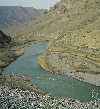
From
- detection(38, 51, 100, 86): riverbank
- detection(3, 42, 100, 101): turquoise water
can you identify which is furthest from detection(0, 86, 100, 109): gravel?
detection(38, 51, 100, 86): riverbank

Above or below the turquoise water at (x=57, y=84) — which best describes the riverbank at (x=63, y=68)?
above

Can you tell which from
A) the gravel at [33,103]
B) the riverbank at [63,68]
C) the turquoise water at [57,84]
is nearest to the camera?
the gravel at [33,103]

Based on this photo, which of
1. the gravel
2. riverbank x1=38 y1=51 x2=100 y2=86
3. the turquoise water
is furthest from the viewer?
riverbank x1=38 y1=51 x2=100 y2=86

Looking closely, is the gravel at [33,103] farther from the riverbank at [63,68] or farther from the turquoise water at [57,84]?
the riverbank at [63,68]

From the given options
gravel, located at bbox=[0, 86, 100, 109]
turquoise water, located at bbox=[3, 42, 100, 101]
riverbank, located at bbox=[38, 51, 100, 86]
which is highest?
gravel, located at bbox=[0, 86, 100, 109]

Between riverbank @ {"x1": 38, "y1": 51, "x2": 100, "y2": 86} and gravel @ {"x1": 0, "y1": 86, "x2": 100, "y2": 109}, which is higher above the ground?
gravel @ {"x1": 0, "y1": 86, "x2": 100, "y2": 109}

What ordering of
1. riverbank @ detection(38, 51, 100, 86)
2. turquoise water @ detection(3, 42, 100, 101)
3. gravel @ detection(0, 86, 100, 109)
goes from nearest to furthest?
gravel @ detection(0, 86, 100, 109), turquoise water @ detection(3, 42, 100, 101), riverbank @ detection(38, 51, 100, 86)

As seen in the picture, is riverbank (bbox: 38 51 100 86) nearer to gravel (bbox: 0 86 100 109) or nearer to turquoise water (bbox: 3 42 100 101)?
turquoise water (bbox: 3 42 100 101)

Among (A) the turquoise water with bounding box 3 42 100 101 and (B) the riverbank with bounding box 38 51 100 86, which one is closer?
(A) the turquoise water with bounding box 3 42 100 101

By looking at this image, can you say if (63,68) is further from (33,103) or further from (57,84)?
(33,103)

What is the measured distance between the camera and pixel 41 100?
1832 inches

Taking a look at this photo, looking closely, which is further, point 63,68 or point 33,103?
point 63,68

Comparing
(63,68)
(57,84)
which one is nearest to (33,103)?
(57,84)

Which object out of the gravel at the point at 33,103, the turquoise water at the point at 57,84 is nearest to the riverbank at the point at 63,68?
the turquoise water at the point at 57,84
